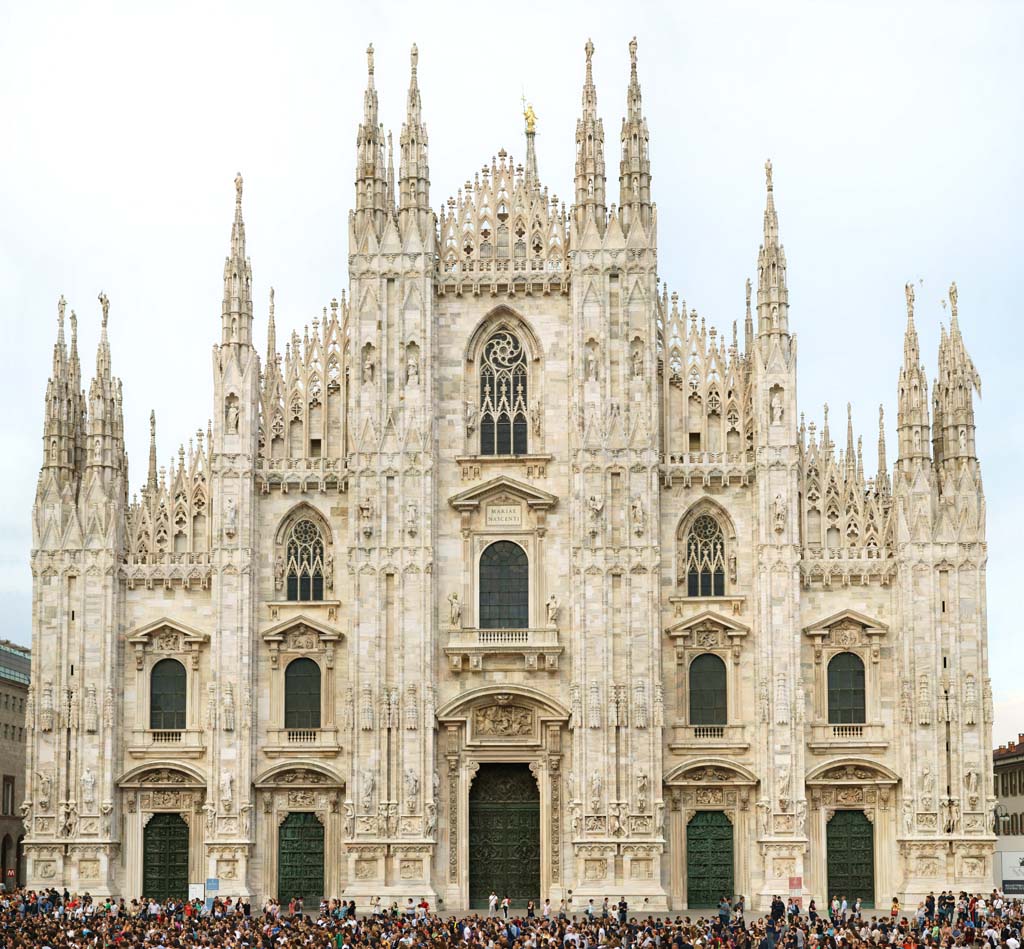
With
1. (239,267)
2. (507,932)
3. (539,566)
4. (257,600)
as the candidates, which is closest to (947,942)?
(507,932)

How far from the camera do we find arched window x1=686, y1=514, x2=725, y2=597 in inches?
2279

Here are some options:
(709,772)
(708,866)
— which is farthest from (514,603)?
(708,866)

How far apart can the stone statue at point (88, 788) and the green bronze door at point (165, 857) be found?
1.88 meters

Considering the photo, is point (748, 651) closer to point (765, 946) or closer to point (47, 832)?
point (765, 946)

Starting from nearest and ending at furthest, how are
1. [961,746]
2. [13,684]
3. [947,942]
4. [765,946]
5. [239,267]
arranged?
[947,942]
[765,946]
[961,746]
[239,267]
[13,684]

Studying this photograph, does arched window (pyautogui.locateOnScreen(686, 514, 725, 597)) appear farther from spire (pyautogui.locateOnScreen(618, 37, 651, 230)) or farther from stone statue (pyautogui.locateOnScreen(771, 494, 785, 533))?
spire (pyautogui.locateOnScreen(618, 37, 651, 230))

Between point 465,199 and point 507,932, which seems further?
point 465,199

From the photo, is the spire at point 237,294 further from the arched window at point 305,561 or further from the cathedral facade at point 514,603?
the arched window at point 305,561

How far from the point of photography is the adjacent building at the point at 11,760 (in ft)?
271

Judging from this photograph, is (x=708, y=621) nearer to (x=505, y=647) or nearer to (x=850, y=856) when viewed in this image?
(x=505, y=647)

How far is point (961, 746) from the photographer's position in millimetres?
55500

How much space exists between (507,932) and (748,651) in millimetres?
17668

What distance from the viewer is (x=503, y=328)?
59688mm

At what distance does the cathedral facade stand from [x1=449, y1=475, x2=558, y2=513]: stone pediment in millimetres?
88
